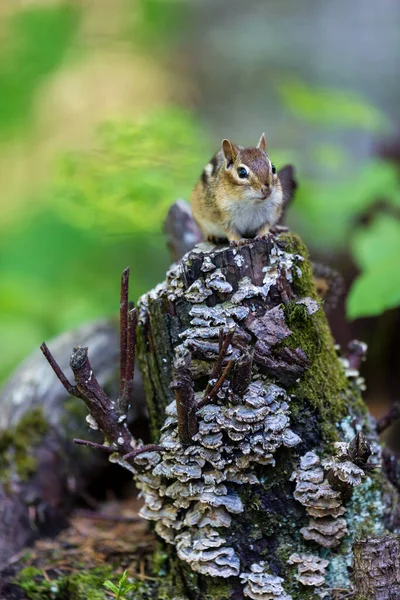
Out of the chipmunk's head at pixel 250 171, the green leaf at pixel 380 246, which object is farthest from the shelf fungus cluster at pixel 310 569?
the green leaf at pixel 380 246

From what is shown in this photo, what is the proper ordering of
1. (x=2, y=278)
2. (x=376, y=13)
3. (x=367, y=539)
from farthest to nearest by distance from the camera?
(x=376, y=13), (x=2, y=278), (x=367, y=539)

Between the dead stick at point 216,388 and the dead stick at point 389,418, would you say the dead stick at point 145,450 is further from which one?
the dead stick at point 389,418

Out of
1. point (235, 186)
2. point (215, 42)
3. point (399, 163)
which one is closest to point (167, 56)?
point (215, 42)

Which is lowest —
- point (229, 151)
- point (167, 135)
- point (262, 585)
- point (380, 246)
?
point (262, 585)

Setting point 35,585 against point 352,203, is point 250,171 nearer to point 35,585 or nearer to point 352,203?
point 35,585

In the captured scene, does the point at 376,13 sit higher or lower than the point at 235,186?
higher

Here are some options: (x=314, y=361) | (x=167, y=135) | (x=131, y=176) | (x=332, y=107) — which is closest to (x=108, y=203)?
(x=131, y=176)

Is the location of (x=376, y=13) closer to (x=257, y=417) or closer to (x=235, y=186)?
(x=235, y=186)
